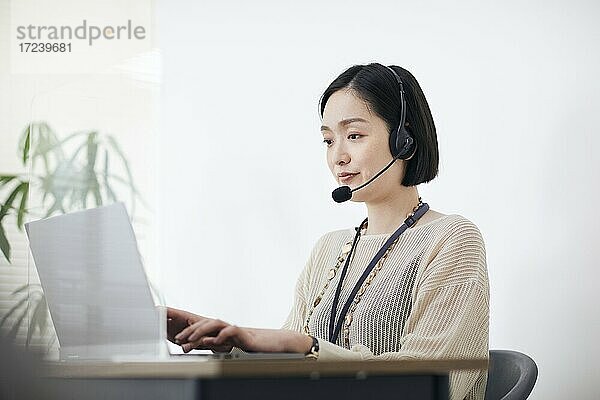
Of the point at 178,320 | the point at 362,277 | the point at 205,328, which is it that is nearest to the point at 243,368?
the point at 205,328

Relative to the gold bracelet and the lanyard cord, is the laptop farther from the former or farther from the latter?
the lanyard cord

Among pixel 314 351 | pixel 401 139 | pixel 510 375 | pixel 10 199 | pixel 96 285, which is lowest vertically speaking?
pixel 510 375

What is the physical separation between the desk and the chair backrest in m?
0.76

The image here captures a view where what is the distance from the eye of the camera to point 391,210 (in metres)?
1.87

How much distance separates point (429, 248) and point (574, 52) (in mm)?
1229

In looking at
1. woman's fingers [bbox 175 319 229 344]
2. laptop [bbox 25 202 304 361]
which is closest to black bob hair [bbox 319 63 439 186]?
laptop [bbox 25 202 304 361]

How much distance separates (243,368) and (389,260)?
3.24 ft

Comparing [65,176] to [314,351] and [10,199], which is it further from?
[314,351]

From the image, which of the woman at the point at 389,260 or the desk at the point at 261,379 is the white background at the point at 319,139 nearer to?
the woman at the point at 389,260

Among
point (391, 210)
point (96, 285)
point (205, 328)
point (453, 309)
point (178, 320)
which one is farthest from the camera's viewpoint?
point (391, 210)

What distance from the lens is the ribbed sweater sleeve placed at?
1.58 metres

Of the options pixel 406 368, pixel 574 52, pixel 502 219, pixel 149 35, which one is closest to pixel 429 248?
pixel 406 368

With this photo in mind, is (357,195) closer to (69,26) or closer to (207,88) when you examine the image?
(207,88)

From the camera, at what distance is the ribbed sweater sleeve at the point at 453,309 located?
158cm
